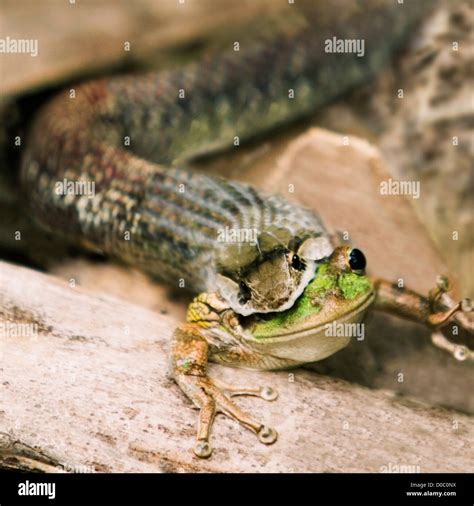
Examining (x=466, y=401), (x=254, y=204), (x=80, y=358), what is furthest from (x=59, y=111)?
(x=466, y=401)
